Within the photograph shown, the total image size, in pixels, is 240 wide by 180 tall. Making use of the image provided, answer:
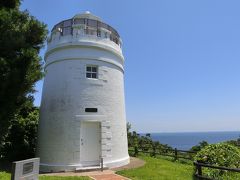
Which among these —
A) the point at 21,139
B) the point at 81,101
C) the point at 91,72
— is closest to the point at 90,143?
the point at 81,101

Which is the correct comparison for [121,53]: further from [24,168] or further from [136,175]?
[24,168]

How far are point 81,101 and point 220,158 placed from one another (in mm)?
7673

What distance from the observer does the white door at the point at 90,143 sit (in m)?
13.7

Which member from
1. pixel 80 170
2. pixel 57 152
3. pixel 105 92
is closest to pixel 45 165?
pixel 57 152

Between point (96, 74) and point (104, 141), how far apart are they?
3.93 meters

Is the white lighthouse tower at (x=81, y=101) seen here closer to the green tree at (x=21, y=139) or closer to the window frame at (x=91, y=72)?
the window frame at (x=91, y=72)

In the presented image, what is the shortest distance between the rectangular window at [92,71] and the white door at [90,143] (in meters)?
2.72

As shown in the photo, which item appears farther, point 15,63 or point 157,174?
point 157,174

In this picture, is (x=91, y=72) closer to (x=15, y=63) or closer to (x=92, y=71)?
(x=92, y=71)

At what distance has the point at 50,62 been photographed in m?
15.3

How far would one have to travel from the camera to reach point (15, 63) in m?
8.72

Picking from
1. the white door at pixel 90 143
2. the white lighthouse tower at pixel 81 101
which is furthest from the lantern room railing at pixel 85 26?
the white door at pixel 90 143

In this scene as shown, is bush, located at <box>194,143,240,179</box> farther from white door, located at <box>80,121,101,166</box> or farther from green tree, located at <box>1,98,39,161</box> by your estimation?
green tree, located at <box>1,98,39,161</box>

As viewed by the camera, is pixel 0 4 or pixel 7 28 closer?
→ pixel 7 28
